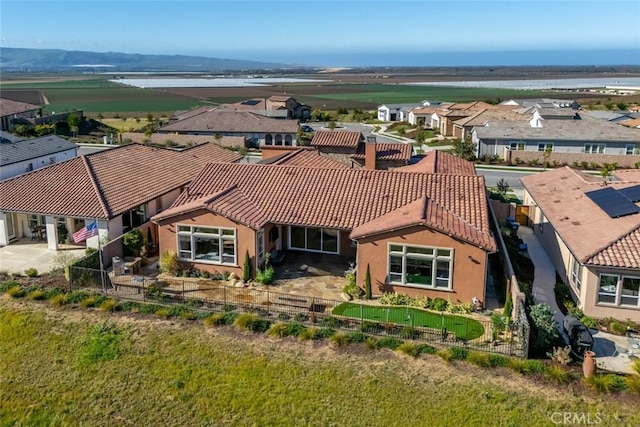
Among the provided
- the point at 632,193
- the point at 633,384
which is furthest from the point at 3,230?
the point at 632,193

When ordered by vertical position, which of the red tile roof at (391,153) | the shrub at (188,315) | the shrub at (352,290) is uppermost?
the red tile roof at (391,153)

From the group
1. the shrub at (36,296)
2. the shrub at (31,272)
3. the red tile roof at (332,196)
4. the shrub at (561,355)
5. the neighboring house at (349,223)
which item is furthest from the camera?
the shrub at (31,272)

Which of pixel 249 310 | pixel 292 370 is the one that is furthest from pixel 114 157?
pixel 292 370

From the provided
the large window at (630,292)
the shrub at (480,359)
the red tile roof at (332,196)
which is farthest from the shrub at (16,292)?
the large window at (630,292)

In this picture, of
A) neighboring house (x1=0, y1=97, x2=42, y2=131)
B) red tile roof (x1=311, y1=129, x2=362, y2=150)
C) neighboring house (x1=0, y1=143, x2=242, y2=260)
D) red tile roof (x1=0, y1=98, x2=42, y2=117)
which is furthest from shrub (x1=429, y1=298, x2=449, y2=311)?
red tile roof (x1=0, y1=98, x2=42, y2=117)

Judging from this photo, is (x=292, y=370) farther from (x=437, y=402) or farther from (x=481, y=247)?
(x=481, y=247)

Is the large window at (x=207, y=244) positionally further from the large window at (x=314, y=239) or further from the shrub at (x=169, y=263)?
the large window at (x=314, y=239)
